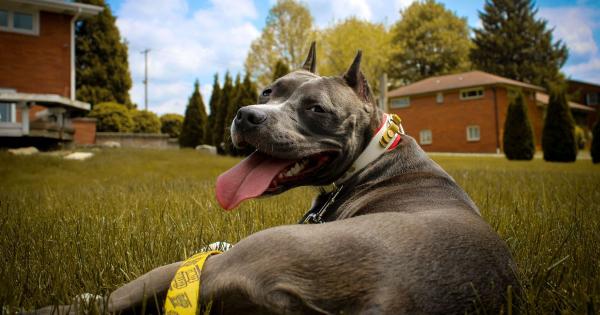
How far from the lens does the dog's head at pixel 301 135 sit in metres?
A: 2.52

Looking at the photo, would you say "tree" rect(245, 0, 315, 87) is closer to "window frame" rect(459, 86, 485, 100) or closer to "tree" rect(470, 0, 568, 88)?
"window frame" rect(459, 86, 485, 100)

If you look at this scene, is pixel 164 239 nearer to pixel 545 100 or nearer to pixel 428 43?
pixel 545 100

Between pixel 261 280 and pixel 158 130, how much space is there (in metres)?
25.1

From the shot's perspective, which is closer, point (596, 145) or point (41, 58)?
point (41, 58)

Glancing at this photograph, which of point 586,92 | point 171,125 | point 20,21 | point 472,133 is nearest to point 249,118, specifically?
point 20,21

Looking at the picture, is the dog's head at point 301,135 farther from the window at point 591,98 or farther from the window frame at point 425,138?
the window at point 591,98

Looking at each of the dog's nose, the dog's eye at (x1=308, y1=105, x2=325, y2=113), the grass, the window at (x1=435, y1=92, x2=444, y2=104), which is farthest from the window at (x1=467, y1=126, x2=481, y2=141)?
the dog's nose

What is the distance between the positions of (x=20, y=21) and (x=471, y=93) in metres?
28.2

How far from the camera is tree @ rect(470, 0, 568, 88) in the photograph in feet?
150

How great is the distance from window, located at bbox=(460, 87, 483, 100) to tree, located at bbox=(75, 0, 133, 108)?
76.7ft

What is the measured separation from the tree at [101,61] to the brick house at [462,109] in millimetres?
20743

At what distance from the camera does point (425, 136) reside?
3581 centimetres

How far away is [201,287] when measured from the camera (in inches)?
67.7

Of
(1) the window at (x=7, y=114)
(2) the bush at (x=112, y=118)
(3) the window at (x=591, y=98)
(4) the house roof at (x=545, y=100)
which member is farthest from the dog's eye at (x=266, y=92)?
(3) the window at (x=591, y=98)
